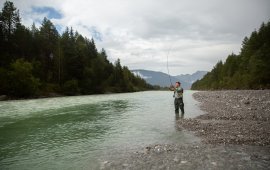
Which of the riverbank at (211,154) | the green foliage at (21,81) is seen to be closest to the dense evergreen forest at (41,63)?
the green foliage at (21,81)

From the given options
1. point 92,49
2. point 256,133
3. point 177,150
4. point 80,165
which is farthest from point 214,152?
point 92,49

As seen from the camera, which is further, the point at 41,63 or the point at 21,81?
the point at 41,63

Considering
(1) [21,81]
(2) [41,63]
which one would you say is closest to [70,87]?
(2) [41,63]

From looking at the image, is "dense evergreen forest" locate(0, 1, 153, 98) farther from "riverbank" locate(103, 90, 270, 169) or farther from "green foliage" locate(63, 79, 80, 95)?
"riverbank" locate(103, 90, 270, 169)

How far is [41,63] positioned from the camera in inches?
3014

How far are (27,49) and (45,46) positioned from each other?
22.3 ft

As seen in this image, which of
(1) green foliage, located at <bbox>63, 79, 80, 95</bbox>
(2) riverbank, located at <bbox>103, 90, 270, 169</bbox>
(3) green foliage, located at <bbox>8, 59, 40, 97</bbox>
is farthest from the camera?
(1) green foliage, located at <bbox>63, 79, 80, 95</bbox>

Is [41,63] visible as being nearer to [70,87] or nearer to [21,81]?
[70,87]

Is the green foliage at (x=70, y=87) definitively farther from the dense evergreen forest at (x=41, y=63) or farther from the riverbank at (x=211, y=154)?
the riverbank at (x=211, y=154)

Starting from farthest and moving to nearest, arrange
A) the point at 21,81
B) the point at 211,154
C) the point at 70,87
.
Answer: the point at 70,87
the point at 21,81
the point at 211,154

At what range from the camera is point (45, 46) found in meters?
79.4

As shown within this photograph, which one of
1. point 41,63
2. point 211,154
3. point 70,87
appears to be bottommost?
point 211,154

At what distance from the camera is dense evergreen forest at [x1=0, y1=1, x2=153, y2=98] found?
5606 centimetres

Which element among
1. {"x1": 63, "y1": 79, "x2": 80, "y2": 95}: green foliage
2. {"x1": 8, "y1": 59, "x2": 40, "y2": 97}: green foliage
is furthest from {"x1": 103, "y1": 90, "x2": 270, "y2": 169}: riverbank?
{"x1": 63, "y1": 79, "x2": 80, "y2": 95}: green foliage
